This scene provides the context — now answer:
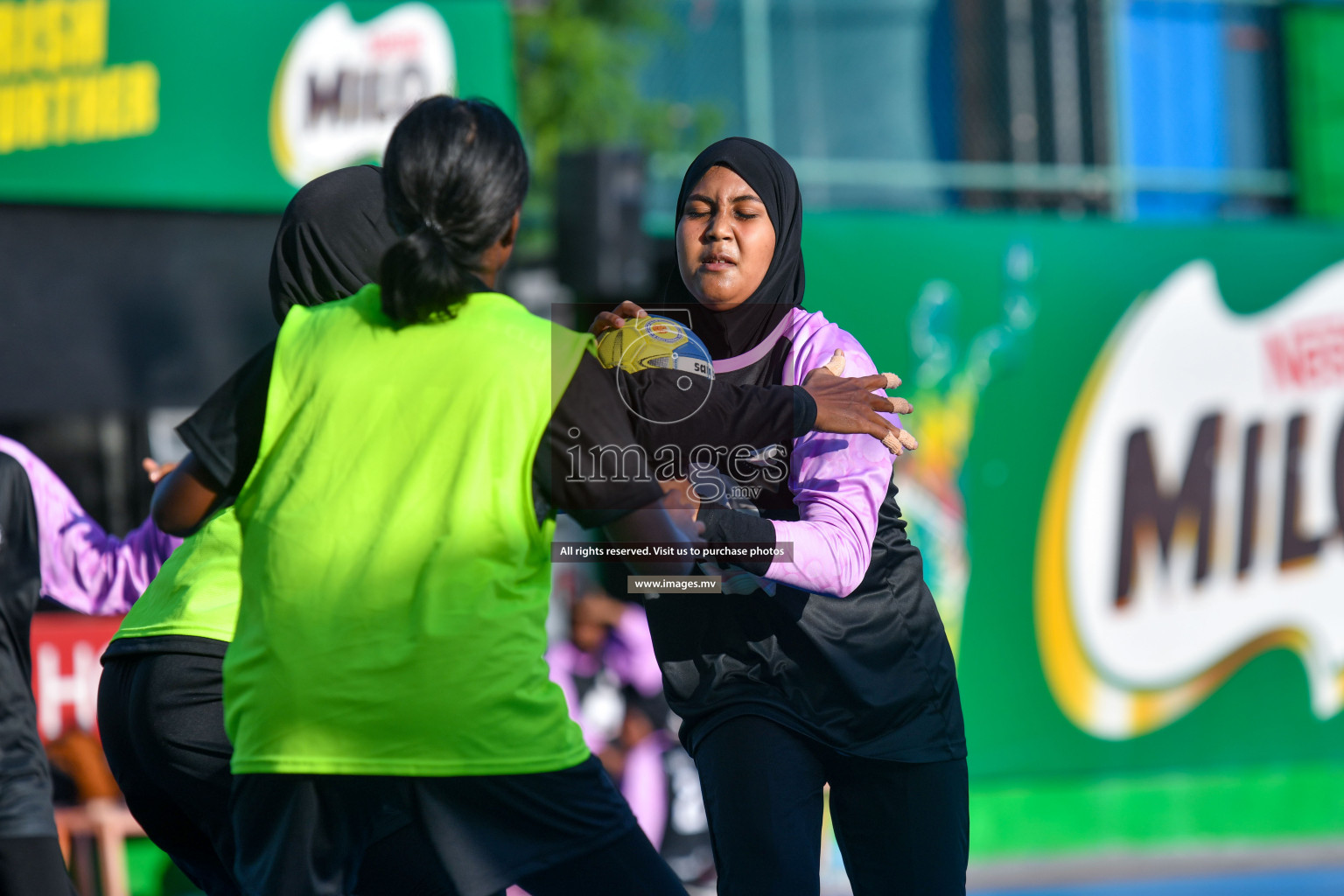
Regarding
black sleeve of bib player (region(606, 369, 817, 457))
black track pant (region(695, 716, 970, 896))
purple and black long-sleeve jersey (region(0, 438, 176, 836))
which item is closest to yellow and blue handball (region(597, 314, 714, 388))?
black sleeve of bib player (region(606, 369, 817, 457))

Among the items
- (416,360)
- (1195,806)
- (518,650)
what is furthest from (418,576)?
(1195,806)

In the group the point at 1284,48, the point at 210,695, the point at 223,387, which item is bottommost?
the point at 210,695

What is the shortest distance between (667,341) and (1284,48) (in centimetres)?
918

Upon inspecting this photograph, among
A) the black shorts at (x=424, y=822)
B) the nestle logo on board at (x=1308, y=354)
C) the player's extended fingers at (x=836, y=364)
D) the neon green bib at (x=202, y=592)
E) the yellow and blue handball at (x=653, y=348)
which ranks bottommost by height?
the black shorts at (x=424, y=822)

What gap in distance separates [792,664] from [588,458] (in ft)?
2.93

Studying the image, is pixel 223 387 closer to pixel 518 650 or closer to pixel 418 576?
pixel 418 576

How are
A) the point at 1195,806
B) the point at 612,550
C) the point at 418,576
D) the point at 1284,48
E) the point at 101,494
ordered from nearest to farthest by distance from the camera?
the point at 418,576 → the point at 612,550 → the point at 101,494 → the point at 1195,806 → the point at 1284,48

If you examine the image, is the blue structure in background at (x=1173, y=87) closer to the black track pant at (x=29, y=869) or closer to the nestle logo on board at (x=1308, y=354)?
the nestle logo on board at (x=1308, y=354)

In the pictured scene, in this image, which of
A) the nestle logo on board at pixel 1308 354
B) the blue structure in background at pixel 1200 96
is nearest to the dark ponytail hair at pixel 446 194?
the nestle logo on board at pixel 1308 354

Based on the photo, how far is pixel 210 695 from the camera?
2.62 meters

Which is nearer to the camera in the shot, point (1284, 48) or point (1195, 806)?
point (1195, 806)

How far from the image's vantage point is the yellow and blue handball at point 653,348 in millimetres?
2604

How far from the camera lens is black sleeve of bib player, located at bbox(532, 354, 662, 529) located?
2.07 metres

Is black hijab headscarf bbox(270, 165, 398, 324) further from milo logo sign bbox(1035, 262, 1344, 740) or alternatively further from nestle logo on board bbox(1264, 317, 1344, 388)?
nestle logo on board bbox(1264, 317, 1344, 388)
